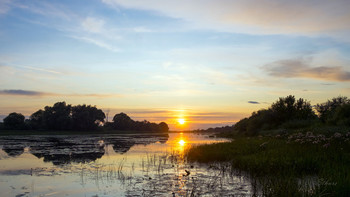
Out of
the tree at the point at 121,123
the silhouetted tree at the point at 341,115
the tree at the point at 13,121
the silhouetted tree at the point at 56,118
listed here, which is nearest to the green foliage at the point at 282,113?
the silhouetted tree at the point at 341,115

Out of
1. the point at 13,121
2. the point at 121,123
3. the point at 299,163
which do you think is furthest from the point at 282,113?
the point at 121,123

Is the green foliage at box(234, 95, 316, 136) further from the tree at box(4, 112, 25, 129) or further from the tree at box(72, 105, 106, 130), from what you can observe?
the tree at box(4, 112, 25, 129)

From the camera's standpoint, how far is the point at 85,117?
108750mm

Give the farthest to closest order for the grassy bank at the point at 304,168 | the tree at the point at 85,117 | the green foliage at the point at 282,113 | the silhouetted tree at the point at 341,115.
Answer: the tree at the point at 85,117, the green foliage at the point at 282,113, the silhouetted tree at the point at 341,115, the grassy bank at the point at 304,168

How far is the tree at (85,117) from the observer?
107938 millimetres

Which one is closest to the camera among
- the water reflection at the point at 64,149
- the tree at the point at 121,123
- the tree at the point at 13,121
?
the water reflection at the point at 64,149

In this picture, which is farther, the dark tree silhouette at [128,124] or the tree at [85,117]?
the dark tree silhouette at [128,124]

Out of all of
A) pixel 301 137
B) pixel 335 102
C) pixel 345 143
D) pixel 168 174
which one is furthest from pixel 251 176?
pixel 335 102

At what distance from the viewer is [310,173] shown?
607 inches

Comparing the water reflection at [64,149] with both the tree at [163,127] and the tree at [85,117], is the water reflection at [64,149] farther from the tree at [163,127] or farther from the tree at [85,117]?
the tree at [163,127]

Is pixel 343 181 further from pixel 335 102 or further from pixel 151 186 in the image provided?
pixel 335 102

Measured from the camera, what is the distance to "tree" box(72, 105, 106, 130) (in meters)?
108

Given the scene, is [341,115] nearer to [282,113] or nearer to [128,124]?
[282,113]

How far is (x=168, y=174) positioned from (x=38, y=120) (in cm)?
10127
